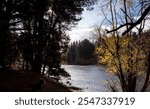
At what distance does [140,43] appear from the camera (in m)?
22.4

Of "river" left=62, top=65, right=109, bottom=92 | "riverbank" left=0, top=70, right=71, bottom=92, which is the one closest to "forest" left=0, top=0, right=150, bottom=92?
"riverbank" left=0, top=70, right=71, bottom=92

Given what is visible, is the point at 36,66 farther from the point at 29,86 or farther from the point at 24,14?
the point at 29,86

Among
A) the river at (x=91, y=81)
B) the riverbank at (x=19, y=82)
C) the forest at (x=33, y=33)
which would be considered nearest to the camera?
the riverbank at (x=19, y=82)

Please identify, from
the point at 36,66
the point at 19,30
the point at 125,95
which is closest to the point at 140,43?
the point at 19,30

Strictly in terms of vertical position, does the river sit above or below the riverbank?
below

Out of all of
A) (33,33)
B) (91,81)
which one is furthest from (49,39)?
(91,81)

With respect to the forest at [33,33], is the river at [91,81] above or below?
below

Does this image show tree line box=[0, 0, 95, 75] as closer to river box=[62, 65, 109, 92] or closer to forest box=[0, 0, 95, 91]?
forest box=[0, 0, 95, 91]

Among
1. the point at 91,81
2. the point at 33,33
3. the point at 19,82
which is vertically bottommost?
the point at 91,81

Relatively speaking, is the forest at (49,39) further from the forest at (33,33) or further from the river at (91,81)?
the river at (91,81)

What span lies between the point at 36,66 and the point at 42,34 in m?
3.61

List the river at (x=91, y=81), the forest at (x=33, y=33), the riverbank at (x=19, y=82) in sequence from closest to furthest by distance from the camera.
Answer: the riverbank at (x=19, y=82), the forest at (x=33, y=33), the river at (x=91, y=81)

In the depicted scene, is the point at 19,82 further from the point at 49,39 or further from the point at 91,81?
the point at 91,81

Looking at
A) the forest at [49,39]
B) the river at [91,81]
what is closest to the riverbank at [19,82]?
the forest at [49,39]
